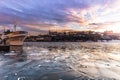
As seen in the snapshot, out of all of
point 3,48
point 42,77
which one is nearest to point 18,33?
point 3,48

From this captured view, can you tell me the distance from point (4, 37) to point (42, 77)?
2418 inches

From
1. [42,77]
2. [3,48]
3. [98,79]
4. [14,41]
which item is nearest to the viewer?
[98,79]

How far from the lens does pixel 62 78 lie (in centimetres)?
1553

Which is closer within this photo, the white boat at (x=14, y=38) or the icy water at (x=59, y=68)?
the icy water at (x=59, y=68)

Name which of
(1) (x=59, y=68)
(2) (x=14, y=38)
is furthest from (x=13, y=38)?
(1) (x=59, y=68)

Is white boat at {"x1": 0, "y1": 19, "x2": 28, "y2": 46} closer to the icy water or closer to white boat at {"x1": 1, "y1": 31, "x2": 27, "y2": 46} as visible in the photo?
white boat at {"x1": 1, "y1": 31, "x2": 27, "y2": 46}

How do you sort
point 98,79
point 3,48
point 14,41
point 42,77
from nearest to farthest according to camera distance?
point 98,79
point 42,77
point 3,48
point 14,41

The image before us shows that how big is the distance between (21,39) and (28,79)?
61.1 metres

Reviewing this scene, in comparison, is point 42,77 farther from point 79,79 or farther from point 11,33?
point 11,33

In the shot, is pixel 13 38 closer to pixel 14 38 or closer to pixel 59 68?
pixel 14 38

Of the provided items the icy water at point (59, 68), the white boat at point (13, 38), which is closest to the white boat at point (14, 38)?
the white boat at point (13, 38)

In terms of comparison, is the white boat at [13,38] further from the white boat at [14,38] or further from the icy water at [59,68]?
the icy water at [59,68]

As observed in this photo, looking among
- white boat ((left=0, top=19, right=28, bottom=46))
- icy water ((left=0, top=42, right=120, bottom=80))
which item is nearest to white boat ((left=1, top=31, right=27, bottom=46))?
white boat ((left=0, top=19, right=28, bottom=46))

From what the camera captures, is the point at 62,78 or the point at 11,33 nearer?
the point at 62,78
